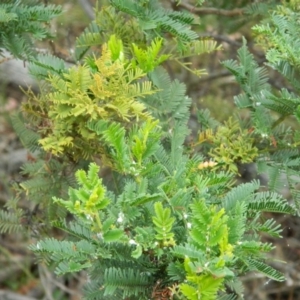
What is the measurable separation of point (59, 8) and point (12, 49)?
21cm

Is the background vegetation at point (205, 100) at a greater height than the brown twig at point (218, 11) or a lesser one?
lesser

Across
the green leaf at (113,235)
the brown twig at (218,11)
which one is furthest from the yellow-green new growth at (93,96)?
the brown twig at (218,11)

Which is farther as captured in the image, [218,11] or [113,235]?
[218,11]

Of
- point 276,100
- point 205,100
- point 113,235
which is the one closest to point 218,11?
point 205,100

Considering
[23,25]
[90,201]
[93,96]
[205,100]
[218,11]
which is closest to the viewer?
[90,201]

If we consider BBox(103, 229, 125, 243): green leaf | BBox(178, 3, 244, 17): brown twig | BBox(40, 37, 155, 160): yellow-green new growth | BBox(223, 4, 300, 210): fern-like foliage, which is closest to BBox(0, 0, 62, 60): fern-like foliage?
BBox(40, 37, 155, 160): yellow-green new growth

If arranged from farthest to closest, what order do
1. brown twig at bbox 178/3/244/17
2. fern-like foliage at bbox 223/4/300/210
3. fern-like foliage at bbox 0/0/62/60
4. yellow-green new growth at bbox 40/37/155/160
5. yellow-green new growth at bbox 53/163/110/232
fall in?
1. brown twig at bbox 178/3/244/17
2. fern-like foliage at bbox 0/0/62/60
3. fern-like foliage at bbox 223/4/300/210
4. yellow-green new growth at bbox 40/37/155/160
5. yellow-green new growth at bbox 53/163/110/232

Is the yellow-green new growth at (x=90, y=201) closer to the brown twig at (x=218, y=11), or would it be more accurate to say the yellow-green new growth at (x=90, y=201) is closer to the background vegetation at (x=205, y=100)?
the background vegetation at (x=205, y=100)

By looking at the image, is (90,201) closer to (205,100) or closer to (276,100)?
(276,100)

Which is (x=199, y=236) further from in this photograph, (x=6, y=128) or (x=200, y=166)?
(x=6, y=128)

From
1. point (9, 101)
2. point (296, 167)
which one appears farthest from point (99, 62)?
point (9, 101)

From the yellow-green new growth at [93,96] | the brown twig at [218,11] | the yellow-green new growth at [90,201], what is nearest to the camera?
the yellow-green new growth at [90,201]

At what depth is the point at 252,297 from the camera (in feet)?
11.9

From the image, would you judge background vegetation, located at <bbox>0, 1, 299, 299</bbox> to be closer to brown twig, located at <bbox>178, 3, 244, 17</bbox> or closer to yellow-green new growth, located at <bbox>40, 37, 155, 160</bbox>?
brown twig, located at <bbox>178, 3, 244, 17</bbox>
